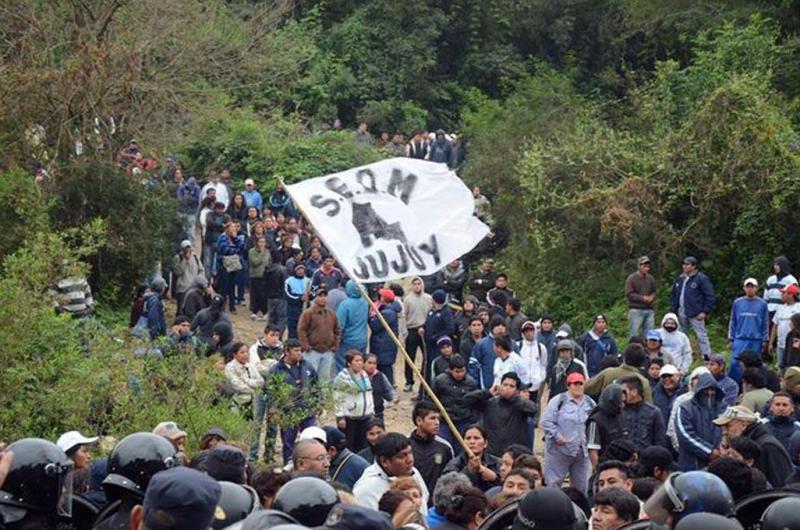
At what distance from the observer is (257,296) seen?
86.9ft

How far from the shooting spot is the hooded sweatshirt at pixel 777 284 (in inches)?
859

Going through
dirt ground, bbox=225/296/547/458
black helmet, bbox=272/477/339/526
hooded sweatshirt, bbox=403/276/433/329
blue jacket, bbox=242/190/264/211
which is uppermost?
black helmet, bbox=272/477/339/526

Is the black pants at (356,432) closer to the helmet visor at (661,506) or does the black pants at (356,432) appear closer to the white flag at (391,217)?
the white flag at (391,217)

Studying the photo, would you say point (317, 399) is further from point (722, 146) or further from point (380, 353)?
point (722, 146)

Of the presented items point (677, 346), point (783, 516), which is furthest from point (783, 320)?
point (783, 516)

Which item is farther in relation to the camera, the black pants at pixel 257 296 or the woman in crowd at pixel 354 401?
the black pants at pixel 257 296

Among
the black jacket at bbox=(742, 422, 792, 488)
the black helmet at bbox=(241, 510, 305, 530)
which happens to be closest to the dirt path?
the black jacket at bbox=(742, 422, 792, 488)

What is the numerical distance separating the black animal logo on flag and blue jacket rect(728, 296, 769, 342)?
7333 millimetres

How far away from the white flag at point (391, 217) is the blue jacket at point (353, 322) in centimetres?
527

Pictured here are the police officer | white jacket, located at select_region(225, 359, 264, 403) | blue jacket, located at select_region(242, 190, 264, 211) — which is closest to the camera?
the police officer

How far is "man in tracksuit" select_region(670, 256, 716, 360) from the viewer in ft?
74.7

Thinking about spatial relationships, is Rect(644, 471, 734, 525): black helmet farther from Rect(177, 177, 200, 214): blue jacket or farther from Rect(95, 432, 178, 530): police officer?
Rect(177, 177, 200, 214): blue jacket

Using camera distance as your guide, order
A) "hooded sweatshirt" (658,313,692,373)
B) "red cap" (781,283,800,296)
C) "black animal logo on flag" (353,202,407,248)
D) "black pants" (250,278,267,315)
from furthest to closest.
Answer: "black pants" (250,278,267,315)
"red cap" (781,283,800,296)
"hooded sweatshirt" (658,313,692,373)
"black animal logo on flag" (353,202,407,248)

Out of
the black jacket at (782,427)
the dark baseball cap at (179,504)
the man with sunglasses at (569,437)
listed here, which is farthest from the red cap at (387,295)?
the dark baseball cap at (179,504)
